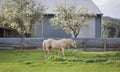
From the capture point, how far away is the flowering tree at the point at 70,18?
173 ft

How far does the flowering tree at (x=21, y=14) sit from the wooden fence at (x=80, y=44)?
708 cm

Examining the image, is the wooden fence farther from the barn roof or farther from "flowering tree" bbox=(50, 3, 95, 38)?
the barn roof

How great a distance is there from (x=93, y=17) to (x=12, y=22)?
13969 mm

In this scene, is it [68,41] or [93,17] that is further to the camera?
[93,17]

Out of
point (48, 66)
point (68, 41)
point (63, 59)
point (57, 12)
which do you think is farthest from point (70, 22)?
point (48, 66)

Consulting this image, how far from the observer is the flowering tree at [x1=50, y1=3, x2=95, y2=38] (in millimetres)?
52812

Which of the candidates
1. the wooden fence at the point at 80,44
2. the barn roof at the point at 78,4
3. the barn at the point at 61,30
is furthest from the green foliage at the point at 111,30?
the wooden fence at the point at 80,44

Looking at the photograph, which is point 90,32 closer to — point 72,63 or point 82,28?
point 82,28

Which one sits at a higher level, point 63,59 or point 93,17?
point 93,17

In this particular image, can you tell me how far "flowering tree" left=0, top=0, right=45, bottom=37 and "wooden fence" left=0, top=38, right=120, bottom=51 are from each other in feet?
23.2

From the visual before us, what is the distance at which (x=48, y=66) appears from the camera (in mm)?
21828

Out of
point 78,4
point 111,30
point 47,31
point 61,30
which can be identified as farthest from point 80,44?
point 111,30

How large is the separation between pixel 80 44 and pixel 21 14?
11043 millimetres

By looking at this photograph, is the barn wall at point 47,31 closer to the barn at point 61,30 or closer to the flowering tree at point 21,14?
the barn at point 61,30
